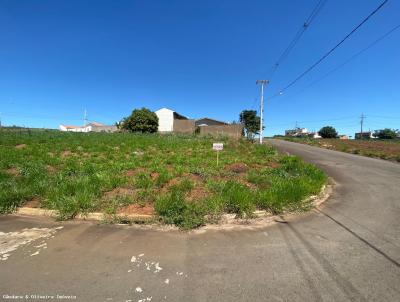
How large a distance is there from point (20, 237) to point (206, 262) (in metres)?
3.48

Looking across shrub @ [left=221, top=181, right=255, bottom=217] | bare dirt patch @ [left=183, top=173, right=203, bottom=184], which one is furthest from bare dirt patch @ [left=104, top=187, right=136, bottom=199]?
shrub @ [left=221, top=181, right=255, bottom=217]

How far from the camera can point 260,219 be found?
5.69m

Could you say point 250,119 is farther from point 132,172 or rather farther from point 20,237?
point 20,237

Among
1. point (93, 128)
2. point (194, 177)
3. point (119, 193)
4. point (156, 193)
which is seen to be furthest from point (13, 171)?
point (93, 128)

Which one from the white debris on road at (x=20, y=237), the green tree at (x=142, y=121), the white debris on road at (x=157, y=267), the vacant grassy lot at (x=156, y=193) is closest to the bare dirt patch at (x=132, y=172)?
the vacant grassy lot at (x=156, y=193)

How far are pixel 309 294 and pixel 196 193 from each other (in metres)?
4.21

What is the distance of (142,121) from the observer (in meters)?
53.9

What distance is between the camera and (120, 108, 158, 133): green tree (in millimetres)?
53938

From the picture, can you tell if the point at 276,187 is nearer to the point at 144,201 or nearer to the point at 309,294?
the point at 144,201

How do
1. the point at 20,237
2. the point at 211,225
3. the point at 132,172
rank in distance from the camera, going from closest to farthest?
the point at 20,237 < the point at 211,225 < the point at 132,172

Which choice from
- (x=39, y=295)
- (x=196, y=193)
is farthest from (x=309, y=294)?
(x=196, y=193)

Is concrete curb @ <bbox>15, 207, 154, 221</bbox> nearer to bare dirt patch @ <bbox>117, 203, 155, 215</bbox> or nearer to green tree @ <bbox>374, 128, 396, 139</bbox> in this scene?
bare dirt patch @ <bbox>117, 203, 155, 215</bbox>

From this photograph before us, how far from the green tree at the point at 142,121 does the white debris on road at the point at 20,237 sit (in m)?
50.0

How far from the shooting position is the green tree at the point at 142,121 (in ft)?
177
